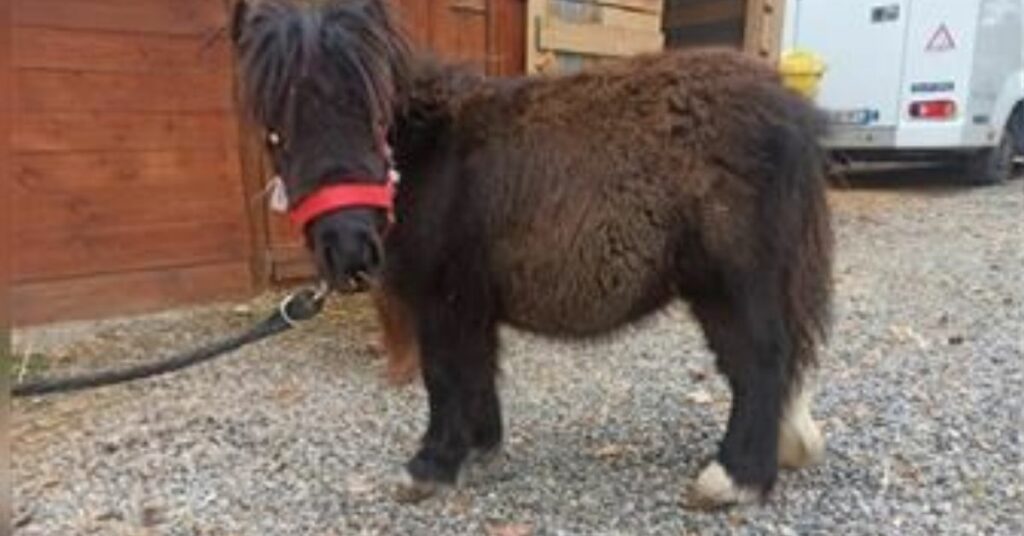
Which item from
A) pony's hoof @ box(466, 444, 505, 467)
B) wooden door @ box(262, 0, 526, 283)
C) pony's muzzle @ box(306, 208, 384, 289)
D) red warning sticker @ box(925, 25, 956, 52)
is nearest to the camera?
pony's muzzle @ box(306, 208, 384, 289)

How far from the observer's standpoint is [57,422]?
3.81 m

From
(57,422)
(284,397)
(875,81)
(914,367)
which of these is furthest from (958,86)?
(57,422)

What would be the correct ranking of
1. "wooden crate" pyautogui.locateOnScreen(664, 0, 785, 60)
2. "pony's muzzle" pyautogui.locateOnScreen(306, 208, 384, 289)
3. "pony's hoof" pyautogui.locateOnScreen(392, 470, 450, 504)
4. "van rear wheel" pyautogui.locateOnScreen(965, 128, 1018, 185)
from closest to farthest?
"pony's muzzle" pyautogui.locateOnScreen(306, 208, 384, 289) < "pony's hoof" pyautogui.locateOnScreen(392, 470, 450, 504) < "wooden crate" pyautogui.locateOnScreen(664, 0, 785, 60) < "van rear wheel" pyautogui.locateOnScreen(965, 128, 1018, 185)

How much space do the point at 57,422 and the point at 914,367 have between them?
11.7 feet

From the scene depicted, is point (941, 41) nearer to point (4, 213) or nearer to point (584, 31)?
point (584, 31)

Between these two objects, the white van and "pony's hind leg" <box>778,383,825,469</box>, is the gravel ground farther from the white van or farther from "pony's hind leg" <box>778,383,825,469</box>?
the white van

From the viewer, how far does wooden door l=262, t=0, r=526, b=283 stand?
5613mm

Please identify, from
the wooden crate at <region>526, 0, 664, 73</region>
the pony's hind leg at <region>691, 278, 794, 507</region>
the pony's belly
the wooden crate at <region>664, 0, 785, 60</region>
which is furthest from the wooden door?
the pony's hind leg at <region>691, 278, 794, 507</region>

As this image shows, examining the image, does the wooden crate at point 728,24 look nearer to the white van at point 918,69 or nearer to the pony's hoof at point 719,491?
the white van at point 918,69

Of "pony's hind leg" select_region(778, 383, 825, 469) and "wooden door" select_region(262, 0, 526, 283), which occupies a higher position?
"wooden door" select_region(262, 0, 526, 283)

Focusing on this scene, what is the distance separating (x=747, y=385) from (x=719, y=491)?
0.32 m

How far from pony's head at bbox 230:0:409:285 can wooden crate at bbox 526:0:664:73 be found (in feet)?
10.9

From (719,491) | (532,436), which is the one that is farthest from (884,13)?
(719,491)

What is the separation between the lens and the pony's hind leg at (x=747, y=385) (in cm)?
279
